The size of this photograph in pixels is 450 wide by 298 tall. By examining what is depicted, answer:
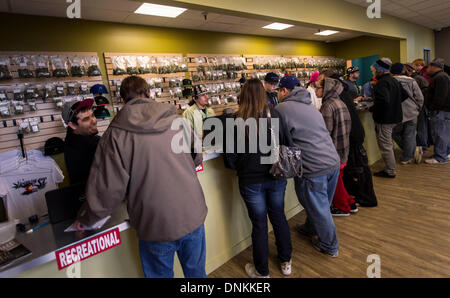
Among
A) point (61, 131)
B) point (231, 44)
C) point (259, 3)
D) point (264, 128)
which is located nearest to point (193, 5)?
point (259, 3)

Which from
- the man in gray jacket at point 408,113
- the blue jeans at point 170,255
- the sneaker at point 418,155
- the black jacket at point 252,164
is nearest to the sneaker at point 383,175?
the man in gray jacket at point 408,113

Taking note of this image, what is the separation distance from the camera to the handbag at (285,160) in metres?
1.92

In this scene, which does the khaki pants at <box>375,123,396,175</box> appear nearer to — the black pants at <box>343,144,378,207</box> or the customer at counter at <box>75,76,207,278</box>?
the black pants at <box>343,144,378,207</box>

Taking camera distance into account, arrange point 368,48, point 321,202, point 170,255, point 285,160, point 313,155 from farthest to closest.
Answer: point 368,48 < point 321,202 < point 313,155 < point 285,160 < point 170,255

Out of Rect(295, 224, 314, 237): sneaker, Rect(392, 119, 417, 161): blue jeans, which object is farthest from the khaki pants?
Rect(295, 224, 314, 237): sneaker

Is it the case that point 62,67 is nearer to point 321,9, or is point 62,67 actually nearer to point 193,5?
point 193,5

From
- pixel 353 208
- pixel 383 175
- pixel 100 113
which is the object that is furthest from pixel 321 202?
pixel 100 113

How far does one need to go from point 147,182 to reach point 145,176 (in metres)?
0.03

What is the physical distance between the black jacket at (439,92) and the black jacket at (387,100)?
1013mm

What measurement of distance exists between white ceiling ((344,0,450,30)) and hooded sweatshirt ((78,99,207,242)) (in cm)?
607

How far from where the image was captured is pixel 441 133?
4570 millimetres

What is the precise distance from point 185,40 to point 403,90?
450 centimetres

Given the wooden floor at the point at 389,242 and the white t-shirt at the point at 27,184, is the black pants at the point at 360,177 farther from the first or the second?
the white t-shirt at the point at 27,184

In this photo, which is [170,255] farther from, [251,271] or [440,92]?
[440,92]
